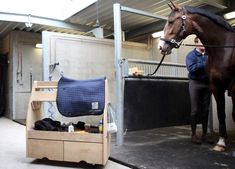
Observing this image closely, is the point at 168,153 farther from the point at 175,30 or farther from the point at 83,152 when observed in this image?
the point at 175,30

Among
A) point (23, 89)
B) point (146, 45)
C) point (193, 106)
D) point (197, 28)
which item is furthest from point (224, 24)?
point (23, 89)

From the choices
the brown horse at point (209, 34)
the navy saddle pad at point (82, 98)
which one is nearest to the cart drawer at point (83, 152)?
the navy saddle pad at point (82, 98)

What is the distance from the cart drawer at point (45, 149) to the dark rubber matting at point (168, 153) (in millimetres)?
559

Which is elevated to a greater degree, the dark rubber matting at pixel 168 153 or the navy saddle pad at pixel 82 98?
the navy saddle pad at pixel 82 98

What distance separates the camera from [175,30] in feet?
9.49

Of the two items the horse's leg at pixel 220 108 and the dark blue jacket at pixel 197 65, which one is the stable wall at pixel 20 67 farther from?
the horse's leg at pixel 220 108

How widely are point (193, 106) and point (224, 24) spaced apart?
1.08 metres

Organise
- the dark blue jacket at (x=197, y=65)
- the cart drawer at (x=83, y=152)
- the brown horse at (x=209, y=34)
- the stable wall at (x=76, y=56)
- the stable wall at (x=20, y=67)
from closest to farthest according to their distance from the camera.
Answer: the cart drawer at (x=83, y=152) < the brown horse at (x=209, y=34) < the dark blue jacket at (x=197, y=65) < the stable wall at (x=76, y=56) < the stable wall at (x=20, y=67)

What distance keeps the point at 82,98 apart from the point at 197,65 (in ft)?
5.13

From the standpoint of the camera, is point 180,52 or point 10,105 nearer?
point 180,52

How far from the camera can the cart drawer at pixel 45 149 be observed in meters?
2.59

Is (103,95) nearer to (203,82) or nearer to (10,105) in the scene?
(203,82)

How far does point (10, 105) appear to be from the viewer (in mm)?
7547

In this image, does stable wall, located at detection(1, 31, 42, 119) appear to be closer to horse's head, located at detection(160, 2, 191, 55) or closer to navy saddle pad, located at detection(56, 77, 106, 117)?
navy saddle pad, located at detection(56, 77, 106, 117)
